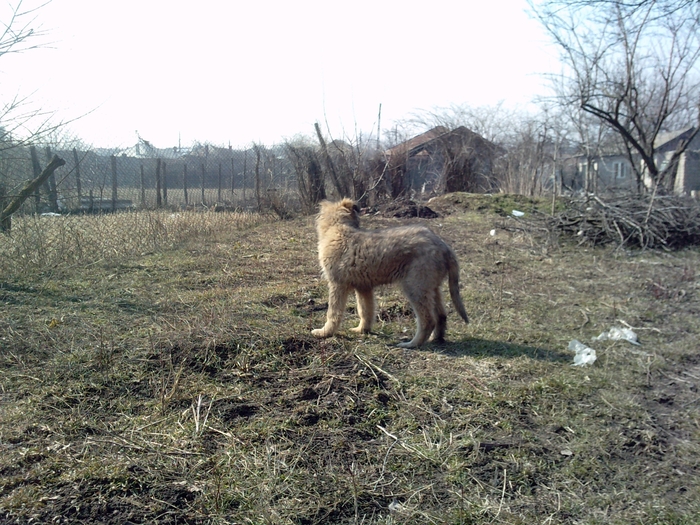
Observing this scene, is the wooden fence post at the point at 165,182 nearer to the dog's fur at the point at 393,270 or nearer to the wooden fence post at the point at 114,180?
the wooden fence post at the point at 114,180

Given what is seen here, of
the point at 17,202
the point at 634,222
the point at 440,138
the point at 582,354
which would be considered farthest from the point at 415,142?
the point at 582,354

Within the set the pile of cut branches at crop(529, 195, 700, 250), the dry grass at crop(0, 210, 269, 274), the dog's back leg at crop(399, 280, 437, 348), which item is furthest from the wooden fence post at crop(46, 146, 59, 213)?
the pile of cut branches at crop(529, 195, 700, 250)

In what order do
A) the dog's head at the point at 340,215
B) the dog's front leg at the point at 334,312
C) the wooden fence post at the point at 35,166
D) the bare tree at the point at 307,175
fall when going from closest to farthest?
1. the dog's front leg at the point at 334,312
2. the dog's head at the point at 340,215
3. the wooden fence post at the point at 35,166
4. the bare tree at the point at 307,175

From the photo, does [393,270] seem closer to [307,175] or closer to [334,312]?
[334,312]

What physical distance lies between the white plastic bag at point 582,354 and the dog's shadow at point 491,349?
0.38 feet

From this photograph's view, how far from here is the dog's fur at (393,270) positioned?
5688 millimetres

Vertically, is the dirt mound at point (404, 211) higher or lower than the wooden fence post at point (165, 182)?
lower

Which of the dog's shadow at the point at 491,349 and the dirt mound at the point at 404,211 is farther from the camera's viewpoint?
the dirt mound at the point at 404,211

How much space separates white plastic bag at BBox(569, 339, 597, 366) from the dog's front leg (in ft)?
7.79

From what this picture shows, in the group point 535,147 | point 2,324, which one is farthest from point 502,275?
point 535,147

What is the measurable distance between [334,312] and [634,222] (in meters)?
8.39

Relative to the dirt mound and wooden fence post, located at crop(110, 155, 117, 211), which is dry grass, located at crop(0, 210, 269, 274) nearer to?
wooden fence post, located at crop(110, 155, 117, 211)

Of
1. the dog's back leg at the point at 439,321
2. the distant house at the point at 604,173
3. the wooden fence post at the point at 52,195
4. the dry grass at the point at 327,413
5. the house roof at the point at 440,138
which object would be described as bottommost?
the dry grass at the point at 327,413

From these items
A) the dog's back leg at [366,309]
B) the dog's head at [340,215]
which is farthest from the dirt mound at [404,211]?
the dog's back leg at [366,309]
